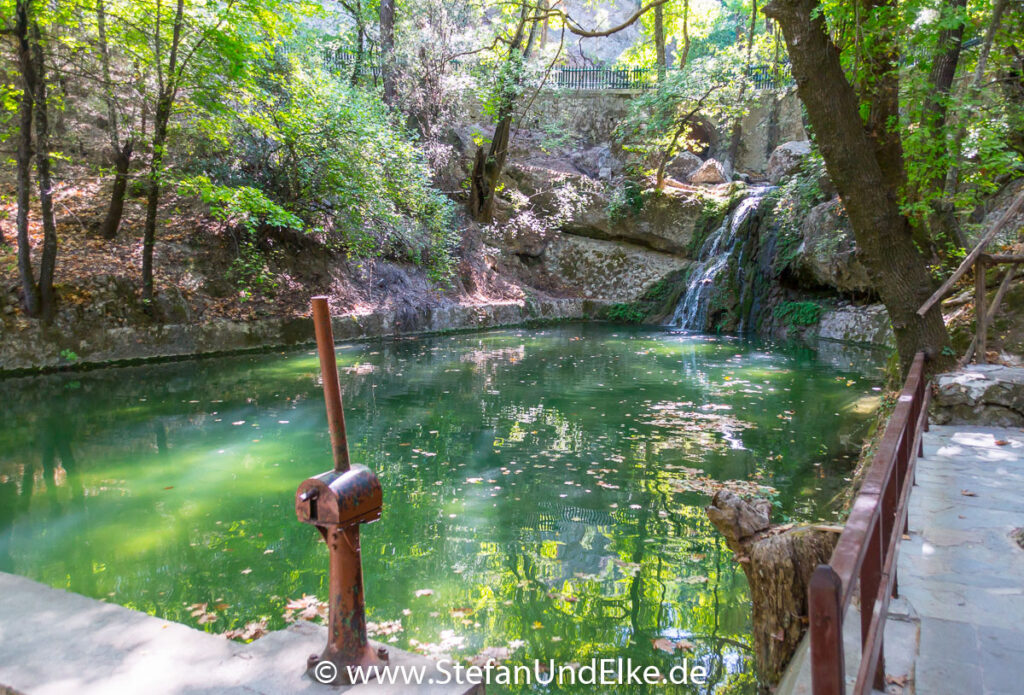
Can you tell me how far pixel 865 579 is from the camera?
1984mm

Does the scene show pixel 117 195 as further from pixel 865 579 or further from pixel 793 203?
pixel 865 579

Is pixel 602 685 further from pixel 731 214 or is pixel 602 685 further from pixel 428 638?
pixel 731 214

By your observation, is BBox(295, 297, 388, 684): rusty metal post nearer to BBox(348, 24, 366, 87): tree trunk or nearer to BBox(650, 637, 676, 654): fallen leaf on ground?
BBox(650, 637, 676, 654): fallen leaf on ground

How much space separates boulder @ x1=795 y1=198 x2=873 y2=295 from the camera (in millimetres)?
16891

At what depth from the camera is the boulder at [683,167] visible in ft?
88.2

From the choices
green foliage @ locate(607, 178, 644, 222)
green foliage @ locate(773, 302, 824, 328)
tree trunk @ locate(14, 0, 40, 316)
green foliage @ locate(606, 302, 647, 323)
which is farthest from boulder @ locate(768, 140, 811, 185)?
tree trunk @ locate(14, 0, 40, 316)

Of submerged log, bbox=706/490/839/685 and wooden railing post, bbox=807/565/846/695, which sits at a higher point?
wooden railing post, bbox=807/565/846/695

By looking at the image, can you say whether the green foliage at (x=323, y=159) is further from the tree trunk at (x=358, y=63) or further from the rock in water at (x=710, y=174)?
the rock in water at (x=710, y=174)

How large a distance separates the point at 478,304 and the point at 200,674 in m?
17.8

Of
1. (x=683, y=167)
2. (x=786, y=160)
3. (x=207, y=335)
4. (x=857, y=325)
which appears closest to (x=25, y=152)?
(x=207, y=335)

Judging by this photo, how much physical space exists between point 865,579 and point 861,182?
5291 millimetres

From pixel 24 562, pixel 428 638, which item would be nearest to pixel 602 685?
pixel 428 638

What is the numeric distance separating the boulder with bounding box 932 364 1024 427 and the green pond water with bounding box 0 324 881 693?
109 cm

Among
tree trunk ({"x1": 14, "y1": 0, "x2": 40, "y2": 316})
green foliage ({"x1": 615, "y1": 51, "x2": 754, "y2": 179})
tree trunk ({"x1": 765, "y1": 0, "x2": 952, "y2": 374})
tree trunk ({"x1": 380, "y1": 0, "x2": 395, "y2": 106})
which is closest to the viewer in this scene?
tree trunk ({"x1": 765, "y1": 0, "x2": 952, "y2": 374})
